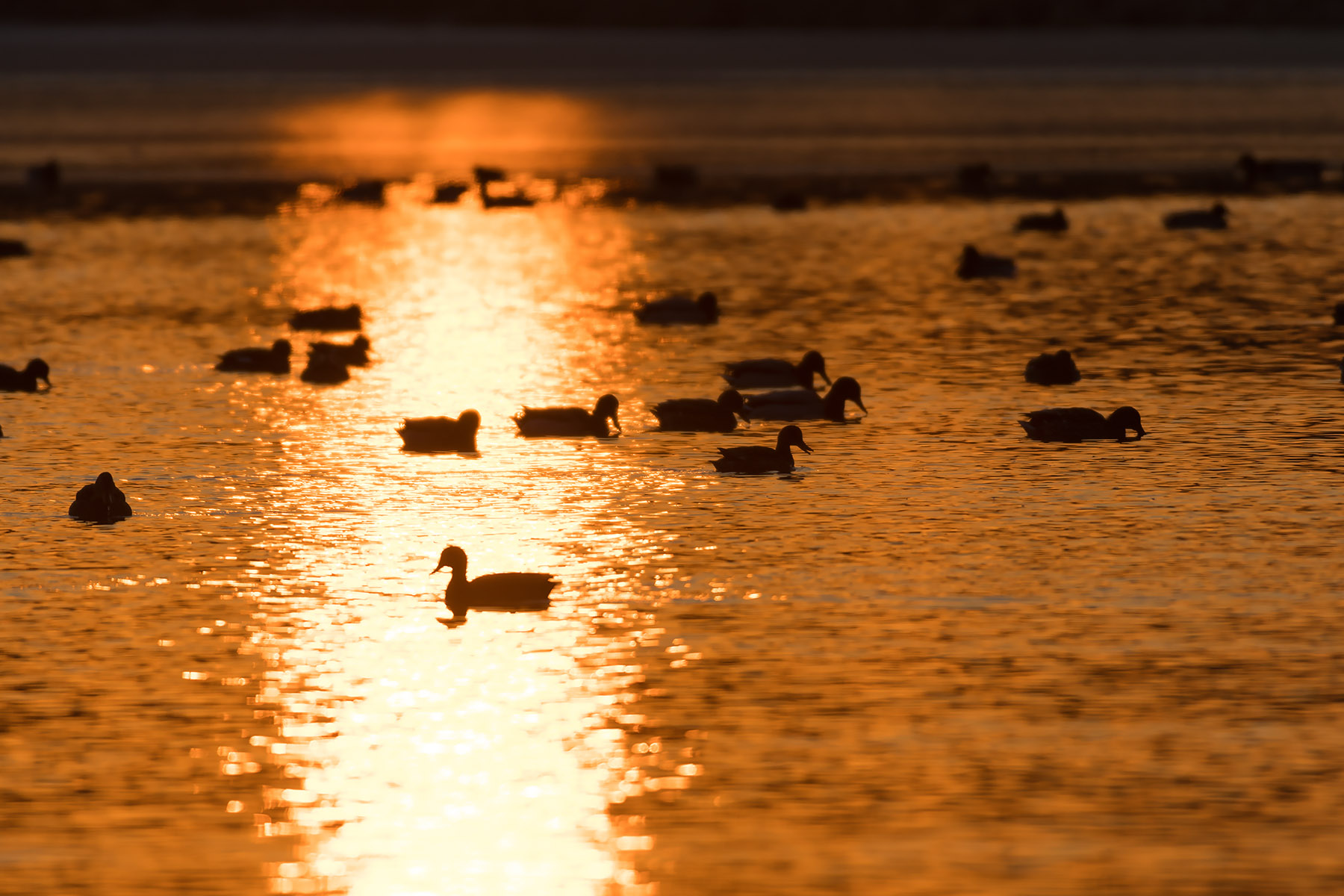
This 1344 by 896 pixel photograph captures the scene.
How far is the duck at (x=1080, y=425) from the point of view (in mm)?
23453

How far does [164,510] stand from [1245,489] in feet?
31.8

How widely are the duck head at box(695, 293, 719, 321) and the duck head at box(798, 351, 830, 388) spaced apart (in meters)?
5.86

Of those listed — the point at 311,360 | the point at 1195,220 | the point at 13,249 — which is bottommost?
the point at 311,360

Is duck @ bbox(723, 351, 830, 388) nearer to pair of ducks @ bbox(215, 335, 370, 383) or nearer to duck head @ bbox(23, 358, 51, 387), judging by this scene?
pair of ducks @ bbox(215, 335, 370, 383)

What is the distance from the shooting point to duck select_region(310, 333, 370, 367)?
29781mm

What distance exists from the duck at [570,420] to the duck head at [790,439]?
6.93 ft

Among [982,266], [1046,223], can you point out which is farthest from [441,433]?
[1046,223]

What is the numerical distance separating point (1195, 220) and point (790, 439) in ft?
94.0

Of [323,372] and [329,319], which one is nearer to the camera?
[323,372]

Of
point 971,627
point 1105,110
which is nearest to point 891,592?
point 971,627

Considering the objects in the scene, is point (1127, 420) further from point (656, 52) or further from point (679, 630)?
point (656, 52)

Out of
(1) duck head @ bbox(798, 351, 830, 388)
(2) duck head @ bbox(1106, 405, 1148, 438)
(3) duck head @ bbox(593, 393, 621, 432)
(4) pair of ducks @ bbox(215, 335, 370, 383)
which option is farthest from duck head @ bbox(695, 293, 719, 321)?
(2) duck head @ bbox(1106, 405, 1148, 438)

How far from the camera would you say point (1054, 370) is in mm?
27688

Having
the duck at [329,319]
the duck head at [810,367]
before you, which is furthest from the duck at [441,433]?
the duck at [329,319]
